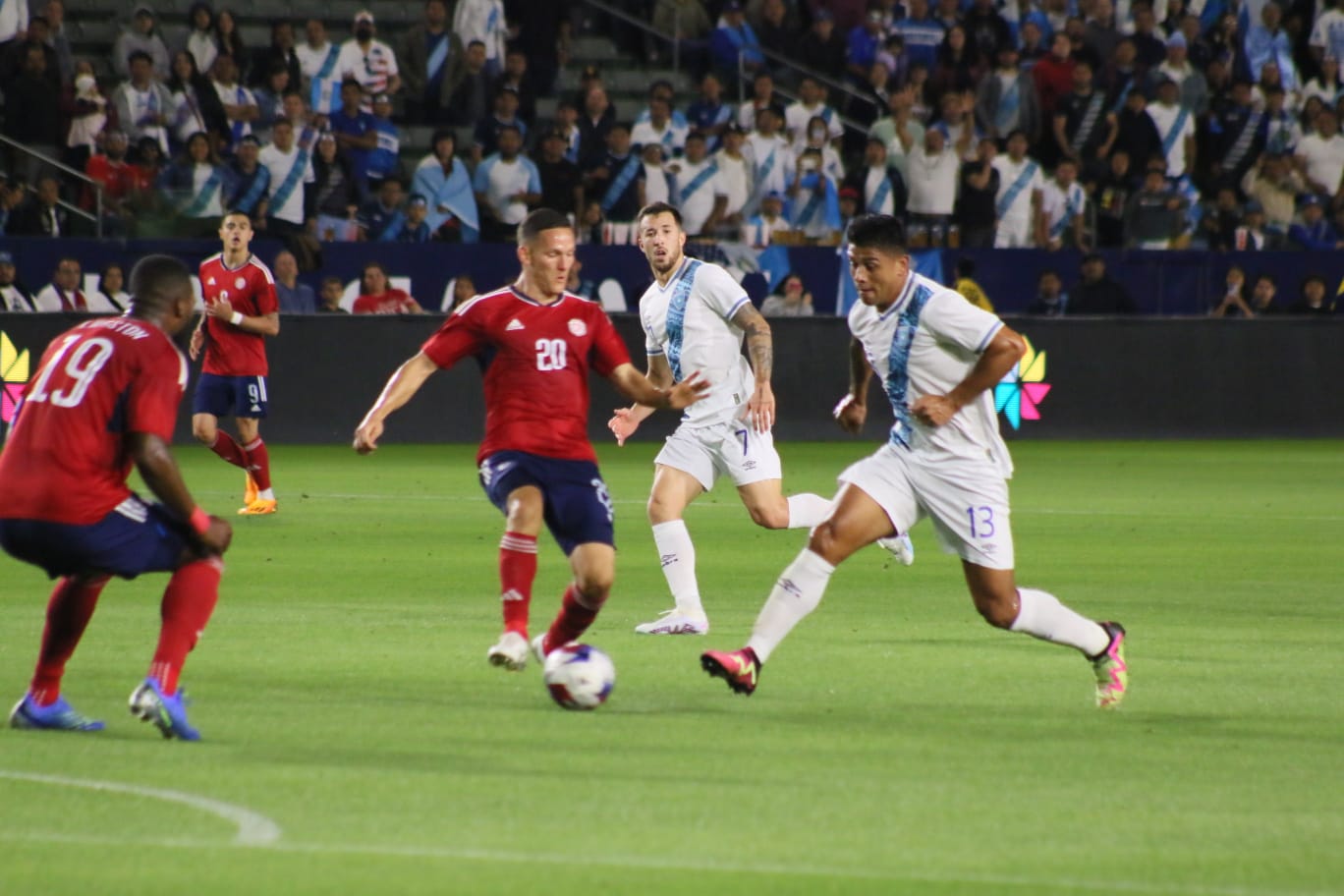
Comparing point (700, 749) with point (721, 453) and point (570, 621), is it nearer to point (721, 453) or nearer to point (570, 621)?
point (570, 621)

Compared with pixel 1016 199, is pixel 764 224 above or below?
below

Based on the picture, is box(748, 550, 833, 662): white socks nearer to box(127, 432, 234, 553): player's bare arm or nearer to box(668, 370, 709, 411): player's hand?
box(668, 370, 709, 411): player's hand

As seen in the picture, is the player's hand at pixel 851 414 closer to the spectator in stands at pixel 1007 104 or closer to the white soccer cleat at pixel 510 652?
the white soccer cleat at pixel 510 652

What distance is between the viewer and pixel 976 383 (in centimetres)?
831

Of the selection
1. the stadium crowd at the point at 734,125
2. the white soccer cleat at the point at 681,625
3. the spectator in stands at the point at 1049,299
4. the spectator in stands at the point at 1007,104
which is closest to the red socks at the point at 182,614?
the white soccer cleat at the point at 681,625

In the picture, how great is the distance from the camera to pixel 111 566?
7.14 metres

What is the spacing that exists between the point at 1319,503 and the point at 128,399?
13.6m

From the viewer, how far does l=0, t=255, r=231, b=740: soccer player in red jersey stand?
23.1ft

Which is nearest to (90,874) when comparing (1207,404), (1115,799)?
(1115,799)

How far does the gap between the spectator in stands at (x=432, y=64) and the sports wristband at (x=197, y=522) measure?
19693 mm

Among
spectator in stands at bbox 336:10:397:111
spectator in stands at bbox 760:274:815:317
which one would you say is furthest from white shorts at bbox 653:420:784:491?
spectator in stands at bbox 336:10:397:111

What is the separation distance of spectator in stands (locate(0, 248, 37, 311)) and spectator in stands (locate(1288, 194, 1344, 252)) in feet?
52.0

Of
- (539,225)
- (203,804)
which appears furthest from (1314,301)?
(203,804)

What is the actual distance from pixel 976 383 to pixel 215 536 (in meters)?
2.93
